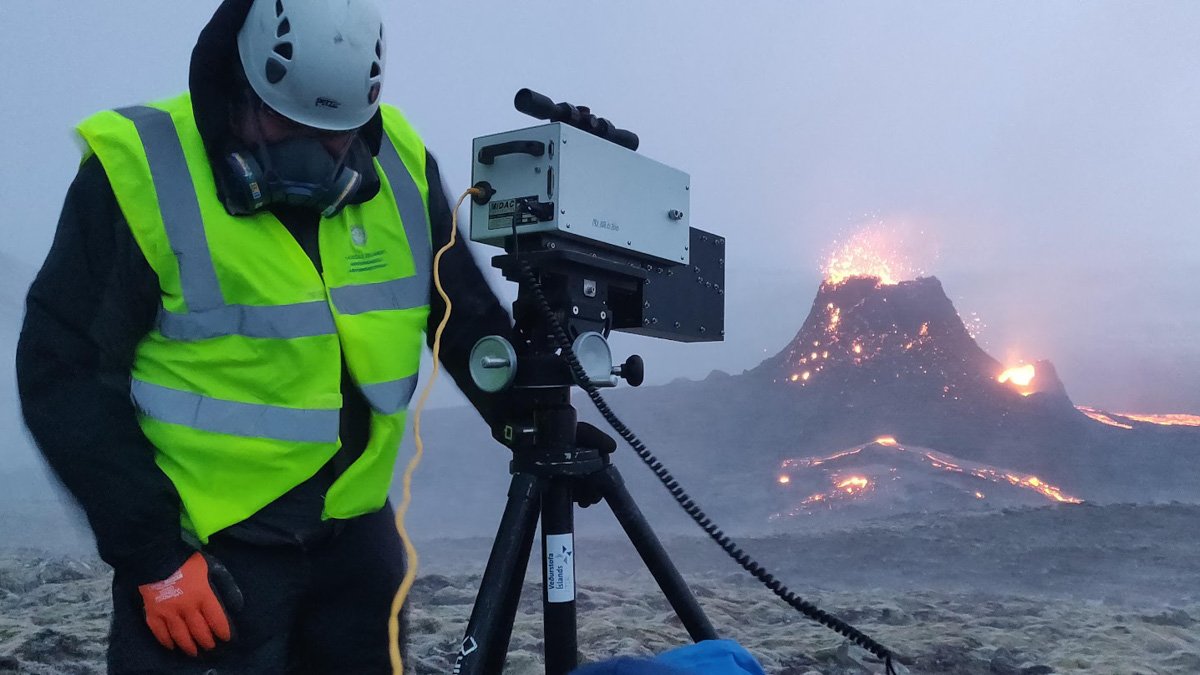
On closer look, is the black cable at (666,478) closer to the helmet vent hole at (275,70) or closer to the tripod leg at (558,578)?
the tripod leg at (558,578)

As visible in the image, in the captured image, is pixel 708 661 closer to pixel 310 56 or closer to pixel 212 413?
pixel 212 413

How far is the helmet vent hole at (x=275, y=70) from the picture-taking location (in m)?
1.70

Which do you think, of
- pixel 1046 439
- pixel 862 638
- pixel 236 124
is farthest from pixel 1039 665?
pixel 1046 439

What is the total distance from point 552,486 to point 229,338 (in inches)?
32.0

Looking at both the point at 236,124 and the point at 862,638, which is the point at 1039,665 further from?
the point at 236,124

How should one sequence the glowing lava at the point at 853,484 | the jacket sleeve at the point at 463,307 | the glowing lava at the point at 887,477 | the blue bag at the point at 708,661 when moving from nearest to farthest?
the blue bag at the point at 708,661
the jacket sleeve at the point at 463,307
the glowing lava at the point at 887,477
the glowing lava at the point at 853,484

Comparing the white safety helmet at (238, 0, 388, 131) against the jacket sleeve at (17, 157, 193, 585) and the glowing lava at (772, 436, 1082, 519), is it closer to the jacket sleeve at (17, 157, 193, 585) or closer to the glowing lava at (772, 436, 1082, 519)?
the jacket sleeve at (17, 157, 193, 585)

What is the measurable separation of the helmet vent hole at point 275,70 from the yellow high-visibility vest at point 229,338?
214 millimetres

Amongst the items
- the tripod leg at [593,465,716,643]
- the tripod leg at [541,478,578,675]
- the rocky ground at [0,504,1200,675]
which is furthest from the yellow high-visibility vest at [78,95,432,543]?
the rocky ground at [0,504,1200,675]

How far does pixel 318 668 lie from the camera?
76.7 inches

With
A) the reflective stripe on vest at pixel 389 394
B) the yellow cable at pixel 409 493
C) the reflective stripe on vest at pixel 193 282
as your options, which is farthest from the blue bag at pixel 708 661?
the reflective stripe on vest at pixel 193 282

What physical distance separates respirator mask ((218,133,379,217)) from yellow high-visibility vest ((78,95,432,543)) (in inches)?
1.8

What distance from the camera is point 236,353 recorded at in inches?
67.8

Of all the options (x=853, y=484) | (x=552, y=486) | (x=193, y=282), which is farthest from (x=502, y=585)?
(x=853, y=484)
